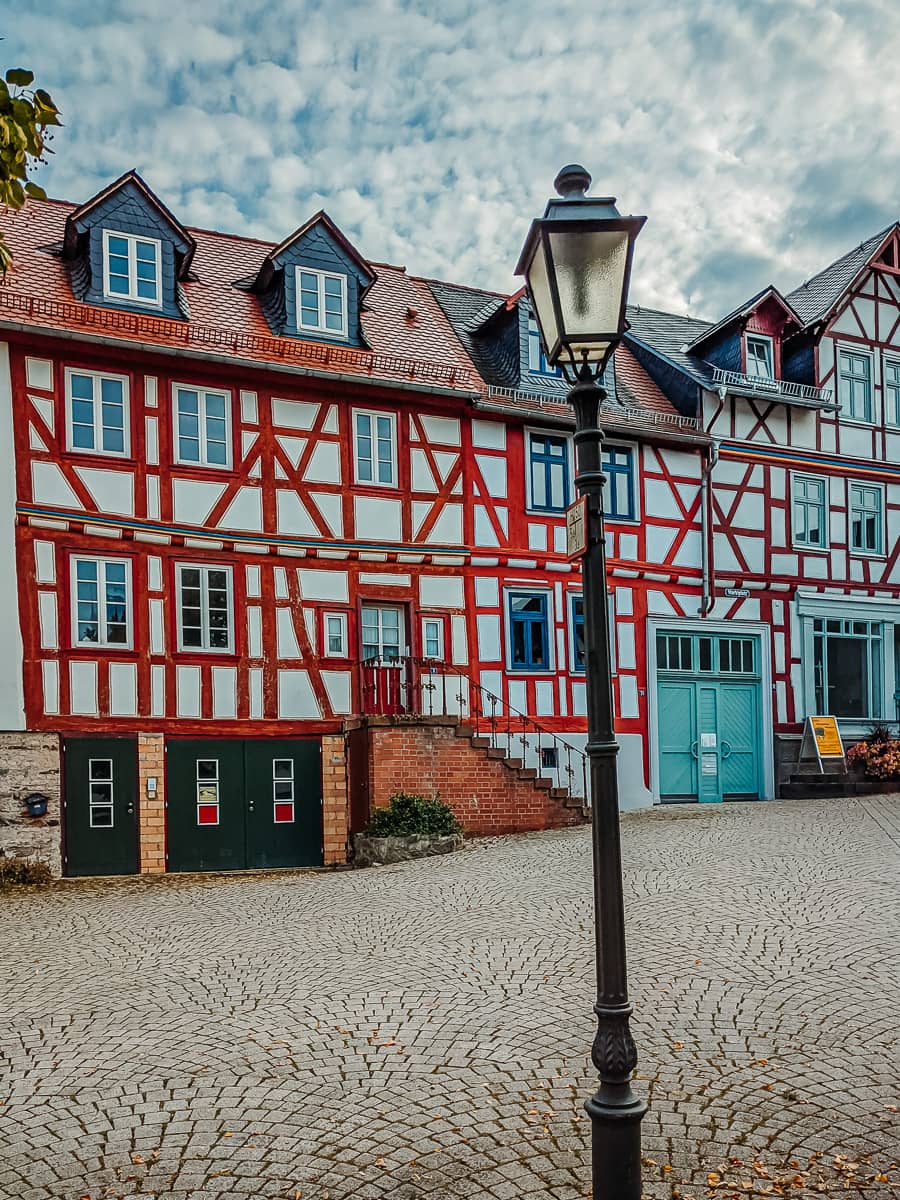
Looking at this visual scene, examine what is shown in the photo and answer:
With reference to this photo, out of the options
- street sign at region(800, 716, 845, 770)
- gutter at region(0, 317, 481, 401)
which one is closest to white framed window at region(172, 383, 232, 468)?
gutter at region(0, 317, 481, 401)

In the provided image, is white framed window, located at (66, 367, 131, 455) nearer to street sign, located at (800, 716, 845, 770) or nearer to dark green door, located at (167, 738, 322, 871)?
A: dark green door, located at (167, 738, 322, 871)

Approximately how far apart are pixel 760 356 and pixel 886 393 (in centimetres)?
318

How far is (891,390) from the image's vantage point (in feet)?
79.6

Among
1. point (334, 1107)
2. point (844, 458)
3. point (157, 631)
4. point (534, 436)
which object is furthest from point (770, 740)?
point (334, 1107)

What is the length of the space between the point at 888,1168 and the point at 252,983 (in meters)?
5.03

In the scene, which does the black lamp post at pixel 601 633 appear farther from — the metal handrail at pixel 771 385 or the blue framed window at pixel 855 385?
the blue framed window at pixel 855 385

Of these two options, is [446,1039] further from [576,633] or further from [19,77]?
[576,633]

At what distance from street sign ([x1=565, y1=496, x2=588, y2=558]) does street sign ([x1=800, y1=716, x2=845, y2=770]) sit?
1834 centimetres

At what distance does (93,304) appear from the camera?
58.1 ft

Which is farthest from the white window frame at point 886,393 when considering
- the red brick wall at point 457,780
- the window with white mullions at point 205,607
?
the window with white mullions at point 205,607

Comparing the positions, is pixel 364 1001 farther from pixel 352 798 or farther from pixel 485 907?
pixel 352 798

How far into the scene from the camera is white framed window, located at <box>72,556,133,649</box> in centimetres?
1683

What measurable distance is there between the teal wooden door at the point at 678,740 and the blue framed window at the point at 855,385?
6.93 metres

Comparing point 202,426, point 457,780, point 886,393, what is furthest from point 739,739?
point 202,426
